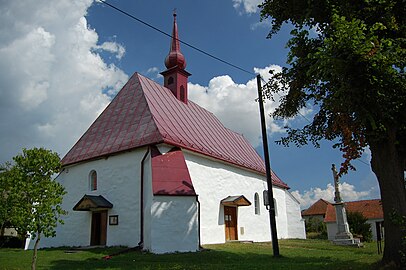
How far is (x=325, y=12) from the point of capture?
1023 cm

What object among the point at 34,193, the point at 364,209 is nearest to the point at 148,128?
the point at 34,193

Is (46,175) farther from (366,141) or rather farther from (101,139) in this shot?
(101,139)

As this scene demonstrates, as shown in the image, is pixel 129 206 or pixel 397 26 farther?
pixel 129 206

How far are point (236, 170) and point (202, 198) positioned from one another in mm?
4495

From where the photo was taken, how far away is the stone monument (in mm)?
19764

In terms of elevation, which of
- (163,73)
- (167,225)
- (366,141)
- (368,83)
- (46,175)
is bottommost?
(167,225)

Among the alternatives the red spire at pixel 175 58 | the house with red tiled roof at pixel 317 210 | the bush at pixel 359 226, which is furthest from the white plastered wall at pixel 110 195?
the house with red tiled roof at pixel 317 210

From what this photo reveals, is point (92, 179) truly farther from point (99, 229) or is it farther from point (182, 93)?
point (182, 93)

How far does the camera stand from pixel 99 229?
17750mm

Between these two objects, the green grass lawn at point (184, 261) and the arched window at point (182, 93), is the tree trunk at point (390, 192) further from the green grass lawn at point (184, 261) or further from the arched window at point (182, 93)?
the arched window at point (182, 93)

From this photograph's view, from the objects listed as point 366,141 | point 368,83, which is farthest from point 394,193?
point 368,83

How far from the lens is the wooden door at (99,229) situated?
17422 mm

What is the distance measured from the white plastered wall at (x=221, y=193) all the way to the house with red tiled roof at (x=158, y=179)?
0.18ft

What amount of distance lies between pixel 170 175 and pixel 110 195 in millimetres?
3572
